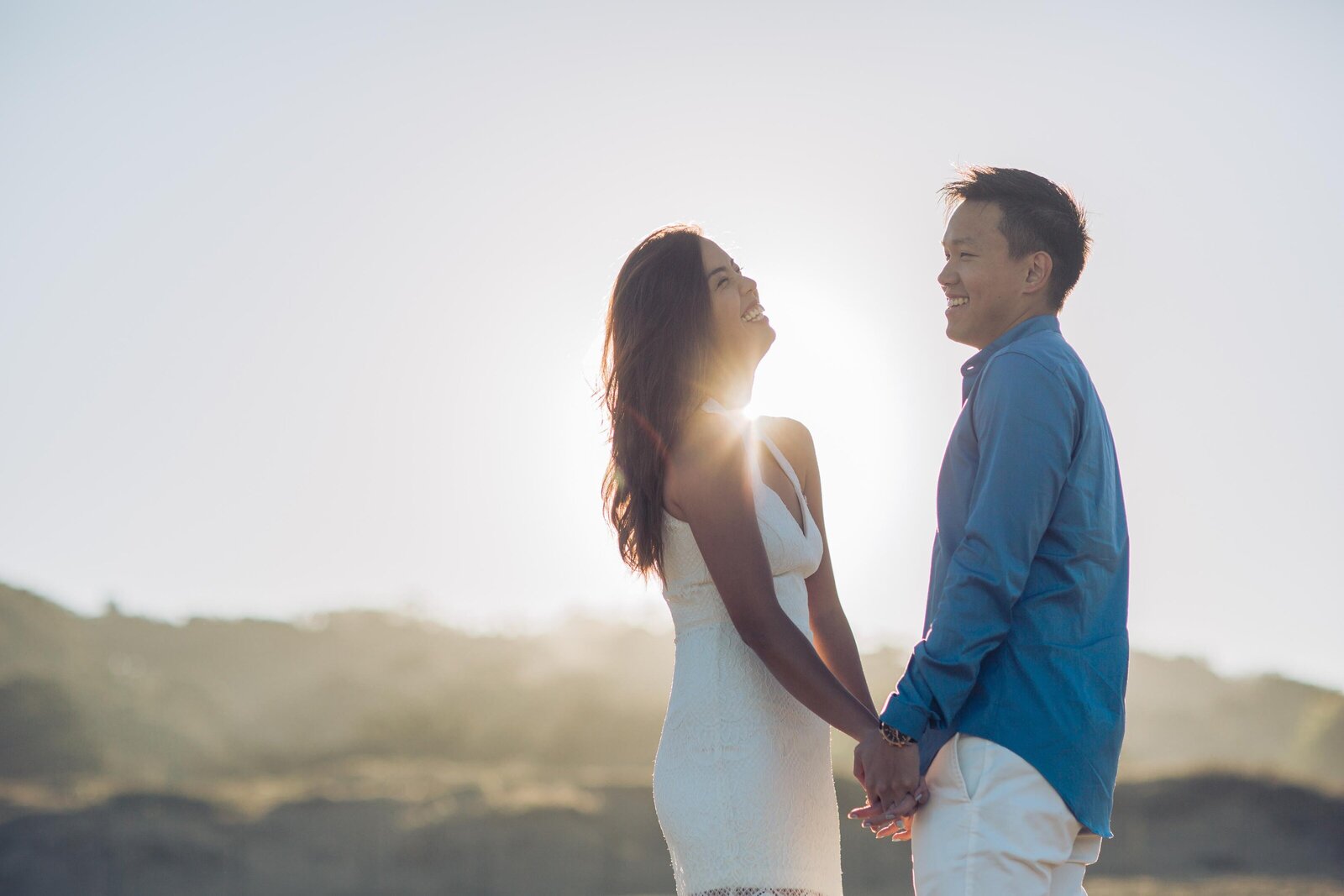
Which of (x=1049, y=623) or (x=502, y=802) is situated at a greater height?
(x=1049, y=623)

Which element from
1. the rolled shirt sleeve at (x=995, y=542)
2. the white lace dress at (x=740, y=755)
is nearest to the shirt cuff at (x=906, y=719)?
the rolled shirt sleeve at (x=995, y=542)

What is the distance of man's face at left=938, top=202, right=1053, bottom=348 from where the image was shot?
10.5ft

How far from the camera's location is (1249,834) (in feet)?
65.9

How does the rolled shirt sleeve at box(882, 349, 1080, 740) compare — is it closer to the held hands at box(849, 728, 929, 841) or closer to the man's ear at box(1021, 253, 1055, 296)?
the held hands at box(849, 728, 929, 841)

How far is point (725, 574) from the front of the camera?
10.2 ft

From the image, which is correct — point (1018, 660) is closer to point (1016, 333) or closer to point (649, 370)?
point (1016, 333)

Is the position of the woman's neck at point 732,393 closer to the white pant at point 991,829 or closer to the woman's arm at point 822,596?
the woman's arm at point 822,596

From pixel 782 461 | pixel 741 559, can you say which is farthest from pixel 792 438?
pixel 741 559

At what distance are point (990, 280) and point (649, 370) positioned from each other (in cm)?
87

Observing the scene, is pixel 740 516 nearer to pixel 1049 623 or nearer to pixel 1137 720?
pixel 1049 623

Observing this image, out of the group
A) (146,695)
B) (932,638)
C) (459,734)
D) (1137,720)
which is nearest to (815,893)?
(932,638)

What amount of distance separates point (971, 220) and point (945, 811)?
4.64 feet

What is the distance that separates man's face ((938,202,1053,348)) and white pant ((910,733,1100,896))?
1032mm

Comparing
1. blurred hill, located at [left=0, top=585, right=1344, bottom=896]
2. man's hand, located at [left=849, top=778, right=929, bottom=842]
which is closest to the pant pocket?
man's hand, located at [left=849, top=778, right=929, bottom=842]
